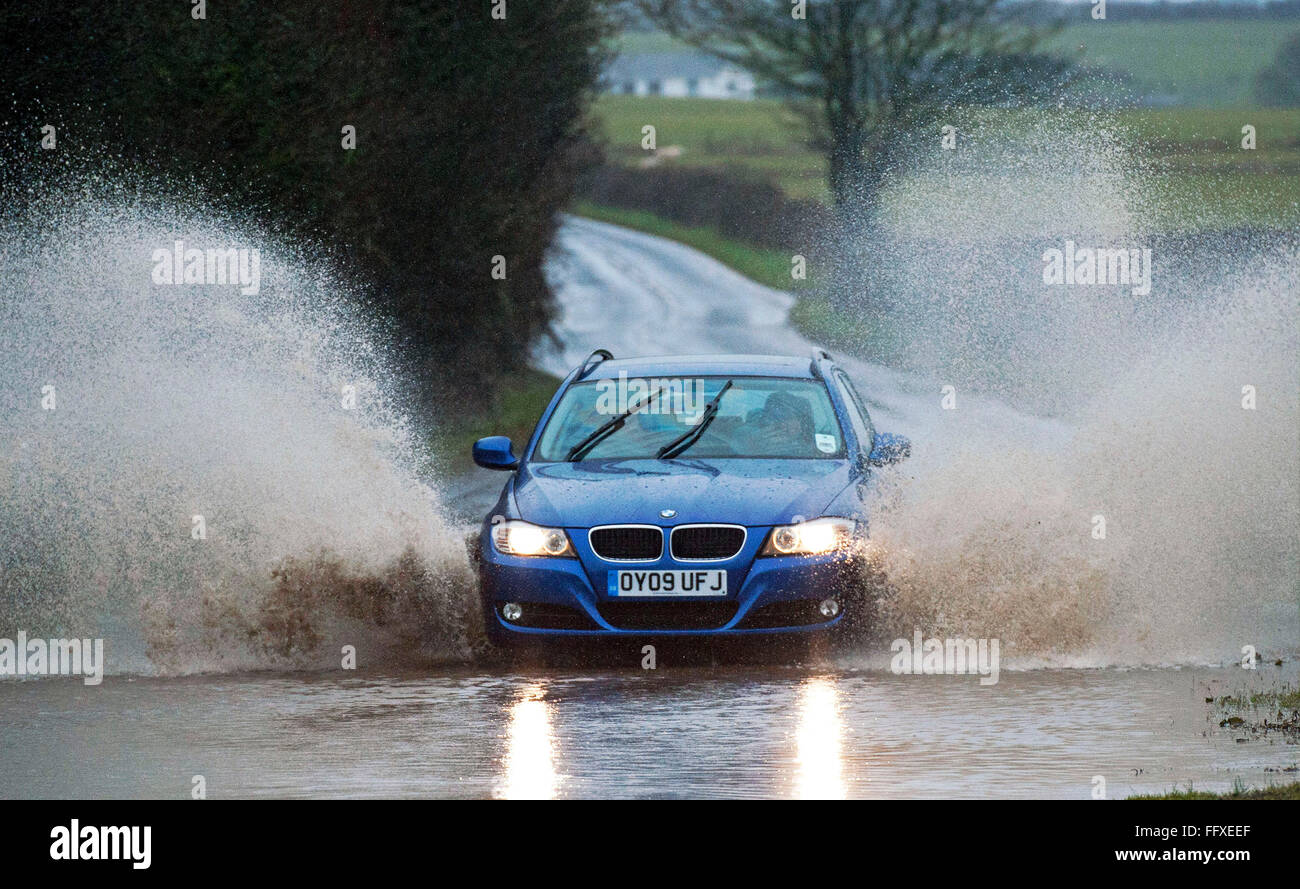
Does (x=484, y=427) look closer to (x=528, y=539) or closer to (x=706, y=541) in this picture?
(x=528, y=539)

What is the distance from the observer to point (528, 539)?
1154 cm

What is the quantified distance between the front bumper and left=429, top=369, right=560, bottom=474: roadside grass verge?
35.3 ft

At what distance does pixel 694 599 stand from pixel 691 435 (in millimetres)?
1615

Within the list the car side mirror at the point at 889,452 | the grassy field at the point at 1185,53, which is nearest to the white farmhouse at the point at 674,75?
the grassy field at the point at 1185,53

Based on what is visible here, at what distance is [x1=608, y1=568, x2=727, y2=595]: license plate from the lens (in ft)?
36.8

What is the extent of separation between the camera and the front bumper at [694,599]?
36.8 feet

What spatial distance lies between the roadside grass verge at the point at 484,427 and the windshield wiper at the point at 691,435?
9.25 metres

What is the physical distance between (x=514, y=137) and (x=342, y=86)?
4.21 metres

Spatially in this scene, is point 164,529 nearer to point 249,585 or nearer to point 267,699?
point 249,585

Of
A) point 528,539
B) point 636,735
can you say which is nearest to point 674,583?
point 528,539

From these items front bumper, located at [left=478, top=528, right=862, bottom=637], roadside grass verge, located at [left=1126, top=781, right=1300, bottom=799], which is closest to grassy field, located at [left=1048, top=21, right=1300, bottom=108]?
front bumper, located at [left=478, top=528, right=862, bottom=637]

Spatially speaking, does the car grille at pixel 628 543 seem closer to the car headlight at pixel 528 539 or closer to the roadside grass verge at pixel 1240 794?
the car headlight at pixel 528 539

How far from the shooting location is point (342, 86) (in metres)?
22.3

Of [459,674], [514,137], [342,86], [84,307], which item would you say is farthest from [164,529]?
[514,137]
